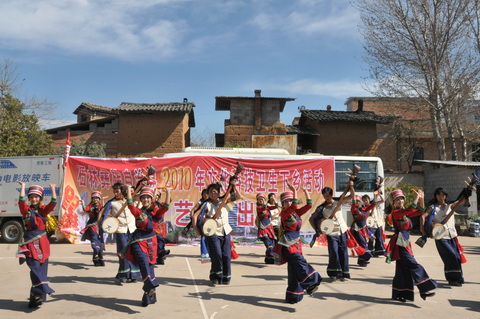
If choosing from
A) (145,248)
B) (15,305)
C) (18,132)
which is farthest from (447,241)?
(18,132)

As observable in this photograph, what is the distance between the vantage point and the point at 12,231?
1262cm

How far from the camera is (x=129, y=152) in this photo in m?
23.8

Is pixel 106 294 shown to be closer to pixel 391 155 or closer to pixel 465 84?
pixel 465 84

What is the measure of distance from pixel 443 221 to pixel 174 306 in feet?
14.9

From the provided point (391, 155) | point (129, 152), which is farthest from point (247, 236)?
point (391, 155)

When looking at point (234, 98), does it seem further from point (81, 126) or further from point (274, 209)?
point (274, 209)

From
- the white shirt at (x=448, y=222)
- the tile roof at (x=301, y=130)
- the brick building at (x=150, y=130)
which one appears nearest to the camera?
the white shirt at (x=448, y=222)

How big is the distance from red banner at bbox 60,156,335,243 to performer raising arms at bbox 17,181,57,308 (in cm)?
643

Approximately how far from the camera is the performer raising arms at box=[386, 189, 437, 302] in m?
5.79

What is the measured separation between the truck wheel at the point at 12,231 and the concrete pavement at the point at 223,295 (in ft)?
11.3

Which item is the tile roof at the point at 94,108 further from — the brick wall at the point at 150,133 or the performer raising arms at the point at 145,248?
the performer raising arms at the point at 145,248

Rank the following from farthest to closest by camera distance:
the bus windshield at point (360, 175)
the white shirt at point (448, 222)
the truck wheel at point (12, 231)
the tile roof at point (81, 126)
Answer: the tile roof at point (81, 126) < the bus windshield at point (360, 175) < the truck wheel at point (12, 231) < the white shirt at point (448, 222)

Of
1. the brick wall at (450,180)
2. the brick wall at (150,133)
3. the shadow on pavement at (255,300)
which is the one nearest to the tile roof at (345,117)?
the brick wall at (450,180)

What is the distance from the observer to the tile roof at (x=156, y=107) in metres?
23.4
